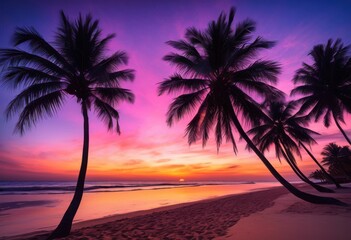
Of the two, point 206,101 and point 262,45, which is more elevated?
point 262,45

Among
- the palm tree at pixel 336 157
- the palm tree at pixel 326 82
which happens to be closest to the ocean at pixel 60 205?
the palm tree at pixel 326 82

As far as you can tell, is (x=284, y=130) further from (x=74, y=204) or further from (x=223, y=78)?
(x=74, y=204)

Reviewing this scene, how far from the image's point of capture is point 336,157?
44.0 m

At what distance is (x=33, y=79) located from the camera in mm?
9359

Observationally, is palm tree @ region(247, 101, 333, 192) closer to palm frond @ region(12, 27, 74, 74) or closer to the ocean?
the ocean

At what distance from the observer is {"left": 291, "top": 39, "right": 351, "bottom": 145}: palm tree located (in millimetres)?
18375

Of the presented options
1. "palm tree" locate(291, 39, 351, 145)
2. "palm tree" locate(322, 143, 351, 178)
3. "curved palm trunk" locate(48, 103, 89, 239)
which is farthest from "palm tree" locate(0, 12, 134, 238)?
"palm tree" locate(322, 143, 351, 178)

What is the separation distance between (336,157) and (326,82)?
3210 centimetres

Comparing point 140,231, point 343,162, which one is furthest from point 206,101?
point 343,162

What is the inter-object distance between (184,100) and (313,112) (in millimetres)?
13636

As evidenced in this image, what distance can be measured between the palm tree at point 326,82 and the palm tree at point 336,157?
24917 millimetres

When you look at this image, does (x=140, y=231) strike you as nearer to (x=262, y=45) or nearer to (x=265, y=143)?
(x=262, y=45)

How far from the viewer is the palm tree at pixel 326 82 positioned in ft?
60.3

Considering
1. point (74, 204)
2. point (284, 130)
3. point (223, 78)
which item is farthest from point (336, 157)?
point (74, 204)
